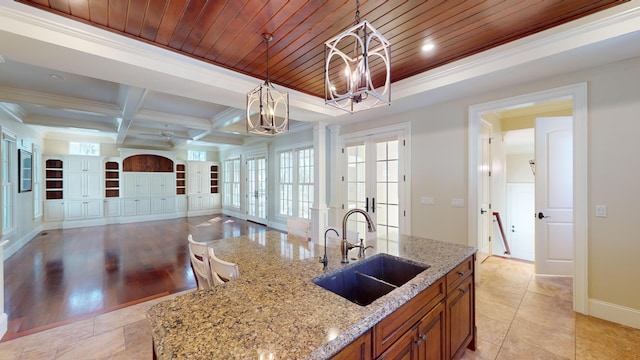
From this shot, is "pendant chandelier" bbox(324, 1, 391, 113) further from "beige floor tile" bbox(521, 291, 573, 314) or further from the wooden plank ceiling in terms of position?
"beige floor tile" bbox(521, 291, 573, 314)

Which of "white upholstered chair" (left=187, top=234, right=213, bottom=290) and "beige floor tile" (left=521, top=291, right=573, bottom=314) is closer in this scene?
"white upholstered chair" (left=187, top=234, right=213, bottom=290)

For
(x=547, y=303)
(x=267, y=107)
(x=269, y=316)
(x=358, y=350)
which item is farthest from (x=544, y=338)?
(x=267, y=107)

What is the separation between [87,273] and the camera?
12.6 ft

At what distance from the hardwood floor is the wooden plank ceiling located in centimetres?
294

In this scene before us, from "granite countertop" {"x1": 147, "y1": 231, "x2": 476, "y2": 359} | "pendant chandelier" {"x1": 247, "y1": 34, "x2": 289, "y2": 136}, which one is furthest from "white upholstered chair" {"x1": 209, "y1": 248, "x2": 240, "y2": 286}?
"pendant chandelier" {"x1": 247, "y1": 34, "x2": 289, "y2": 136}

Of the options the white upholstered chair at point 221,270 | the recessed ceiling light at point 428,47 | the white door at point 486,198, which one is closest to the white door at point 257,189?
the white door at point 486,198

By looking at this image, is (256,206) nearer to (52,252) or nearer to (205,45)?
(52,252)

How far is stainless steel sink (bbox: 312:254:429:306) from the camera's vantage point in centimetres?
150

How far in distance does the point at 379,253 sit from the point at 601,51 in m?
2.70

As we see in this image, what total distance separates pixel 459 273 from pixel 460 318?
0.34 metres

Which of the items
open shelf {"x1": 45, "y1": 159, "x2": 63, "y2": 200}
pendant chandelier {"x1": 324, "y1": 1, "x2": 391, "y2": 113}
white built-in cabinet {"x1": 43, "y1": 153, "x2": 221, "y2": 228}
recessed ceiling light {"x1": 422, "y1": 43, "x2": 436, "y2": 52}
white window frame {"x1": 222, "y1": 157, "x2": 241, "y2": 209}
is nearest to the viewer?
pendant chandelier {"x1": 324, "y1": 1, "x2": 391, "y2": 113}

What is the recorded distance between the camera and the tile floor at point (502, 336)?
205cm

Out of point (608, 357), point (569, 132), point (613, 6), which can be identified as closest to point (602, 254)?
point (608, 357)

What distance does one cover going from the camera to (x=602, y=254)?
99.7 inches
